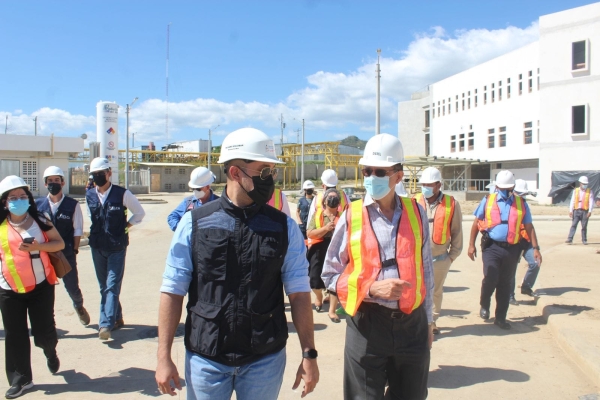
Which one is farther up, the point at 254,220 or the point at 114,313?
the point at 254,220

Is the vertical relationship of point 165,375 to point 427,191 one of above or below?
below

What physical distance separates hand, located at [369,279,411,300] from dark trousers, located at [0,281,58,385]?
10.7 ft

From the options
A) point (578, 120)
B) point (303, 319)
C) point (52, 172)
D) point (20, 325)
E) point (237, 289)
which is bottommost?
point (20, 325)

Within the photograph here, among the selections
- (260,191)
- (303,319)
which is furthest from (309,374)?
(260,191)

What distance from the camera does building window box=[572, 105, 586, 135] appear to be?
3024cm

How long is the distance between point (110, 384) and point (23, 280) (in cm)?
123

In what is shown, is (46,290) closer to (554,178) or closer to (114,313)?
(114,313)

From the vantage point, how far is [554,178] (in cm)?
3173

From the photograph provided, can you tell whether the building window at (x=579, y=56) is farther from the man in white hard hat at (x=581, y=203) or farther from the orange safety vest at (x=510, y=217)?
the orange safety vest at (x=510, y=217)

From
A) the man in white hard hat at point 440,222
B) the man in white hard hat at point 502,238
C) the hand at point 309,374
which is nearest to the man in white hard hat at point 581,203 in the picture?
the man in white hard hat at point 502,238

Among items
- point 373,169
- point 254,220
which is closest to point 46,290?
point 254,220

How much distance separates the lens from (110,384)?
4.38 metres

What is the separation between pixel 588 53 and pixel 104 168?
108 feet

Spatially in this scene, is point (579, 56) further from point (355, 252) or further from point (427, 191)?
point (355, 252)
